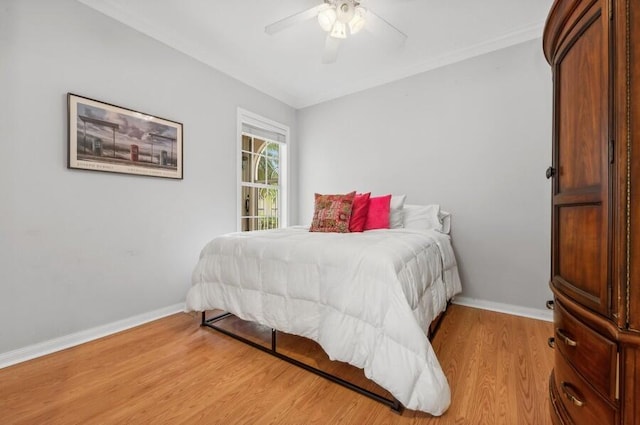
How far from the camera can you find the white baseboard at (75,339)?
167 cm

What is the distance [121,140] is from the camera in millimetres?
2164

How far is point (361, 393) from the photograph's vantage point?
139 centimetres

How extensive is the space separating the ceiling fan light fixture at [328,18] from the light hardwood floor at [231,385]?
7.52ft

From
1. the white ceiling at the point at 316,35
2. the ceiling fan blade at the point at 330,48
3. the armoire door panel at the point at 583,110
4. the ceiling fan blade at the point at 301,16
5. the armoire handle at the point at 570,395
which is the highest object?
the white ceiling at the point at 316,35

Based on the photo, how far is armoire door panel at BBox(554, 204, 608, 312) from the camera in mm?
710

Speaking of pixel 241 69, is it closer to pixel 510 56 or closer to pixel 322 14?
pixel 322 14

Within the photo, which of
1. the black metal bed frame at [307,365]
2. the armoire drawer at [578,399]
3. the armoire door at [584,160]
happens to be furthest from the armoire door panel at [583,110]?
the black metal bed frame at [307,365]

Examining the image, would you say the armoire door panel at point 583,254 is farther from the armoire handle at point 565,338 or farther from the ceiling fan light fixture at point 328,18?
the ceiling fan light fixture at point 328,18

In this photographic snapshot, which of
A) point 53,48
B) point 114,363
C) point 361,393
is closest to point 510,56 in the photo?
point 361,393

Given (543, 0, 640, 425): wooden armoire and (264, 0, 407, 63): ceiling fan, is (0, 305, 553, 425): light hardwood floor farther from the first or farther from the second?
(264, 0, 407, 63): ceiling fan

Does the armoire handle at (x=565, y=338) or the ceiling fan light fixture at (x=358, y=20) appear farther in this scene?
the ceiling fan light fixture at (x=358, y=20)

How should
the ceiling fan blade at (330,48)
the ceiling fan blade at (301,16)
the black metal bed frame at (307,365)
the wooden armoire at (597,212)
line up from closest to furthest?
1. the wooden armoire at (597,212)
2. the black metal bed frame at (307,365)
3. the ceiling fan blade at (301,16)
4. the ceiling fan blade at (330,48)

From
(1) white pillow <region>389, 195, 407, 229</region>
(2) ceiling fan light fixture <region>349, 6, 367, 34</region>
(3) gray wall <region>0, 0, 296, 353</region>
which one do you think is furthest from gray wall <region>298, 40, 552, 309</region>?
(3) gray wall <region>0, 0, 296, 353</region>

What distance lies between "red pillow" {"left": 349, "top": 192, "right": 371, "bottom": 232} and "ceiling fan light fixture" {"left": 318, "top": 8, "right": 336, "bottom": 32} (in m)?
1.41
